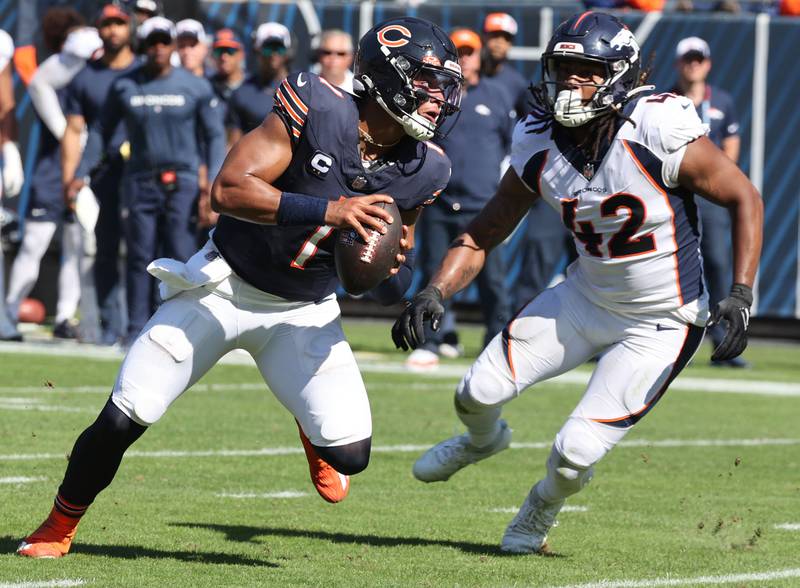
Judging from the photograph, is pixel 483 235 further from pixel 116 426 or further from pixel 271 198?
pixel 116 426

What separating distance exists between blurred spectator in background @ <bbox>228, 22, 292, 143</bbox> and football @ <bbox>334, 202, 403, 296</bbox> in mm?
6368

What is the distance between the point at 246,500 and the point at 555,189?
166cm

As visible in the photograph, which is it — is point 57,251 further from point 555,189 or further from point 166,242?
point 555,189

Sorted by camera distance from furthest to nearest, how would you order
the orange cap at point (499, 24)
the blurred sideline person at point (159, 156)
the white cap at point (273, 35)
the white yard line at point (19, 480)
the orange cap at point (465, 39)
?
the orange cap at point (499, 24)
the white cap at point (273, 35)
the orange cap at point (465, 39)
the blurred sideline person at point (159, 156)
the white yard line at point (19, 480)

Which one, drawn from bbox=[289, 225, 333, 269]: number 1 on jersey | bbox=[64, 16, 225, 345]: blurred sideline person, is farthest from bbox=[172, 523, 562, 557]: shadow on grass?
bbox=[64, 16, 225, 345]: blurred sideline person

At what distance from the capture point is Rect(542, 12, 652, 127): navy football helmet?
5176 millimetres

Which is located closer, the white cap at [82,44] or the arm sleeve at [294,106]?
the arm sleeve at [294,106]

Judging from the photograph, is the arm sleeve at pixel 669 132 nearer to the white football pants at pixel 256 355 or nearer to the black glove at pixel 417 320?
the black glove at pixel 417 320

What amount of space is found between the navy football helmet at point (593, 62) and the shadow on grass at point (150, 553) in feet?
5.64

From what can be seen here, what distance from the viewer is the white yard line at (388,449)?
6.61m

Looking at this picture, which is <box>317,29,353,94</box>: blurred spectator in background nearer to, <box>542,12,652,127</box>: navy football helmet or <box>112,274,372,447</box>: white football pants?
<box>542,12,652,127</box>: navy football helmet

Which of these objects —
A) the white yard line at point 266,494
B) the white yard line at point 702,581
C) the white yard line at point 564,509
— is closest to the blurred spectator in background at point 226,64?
the white yard line at point 266,494

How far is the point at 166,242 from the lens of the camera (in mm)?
10516

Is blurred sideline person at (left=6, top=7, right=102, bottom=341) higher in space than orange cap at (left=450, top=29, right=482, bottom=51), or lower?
lower
